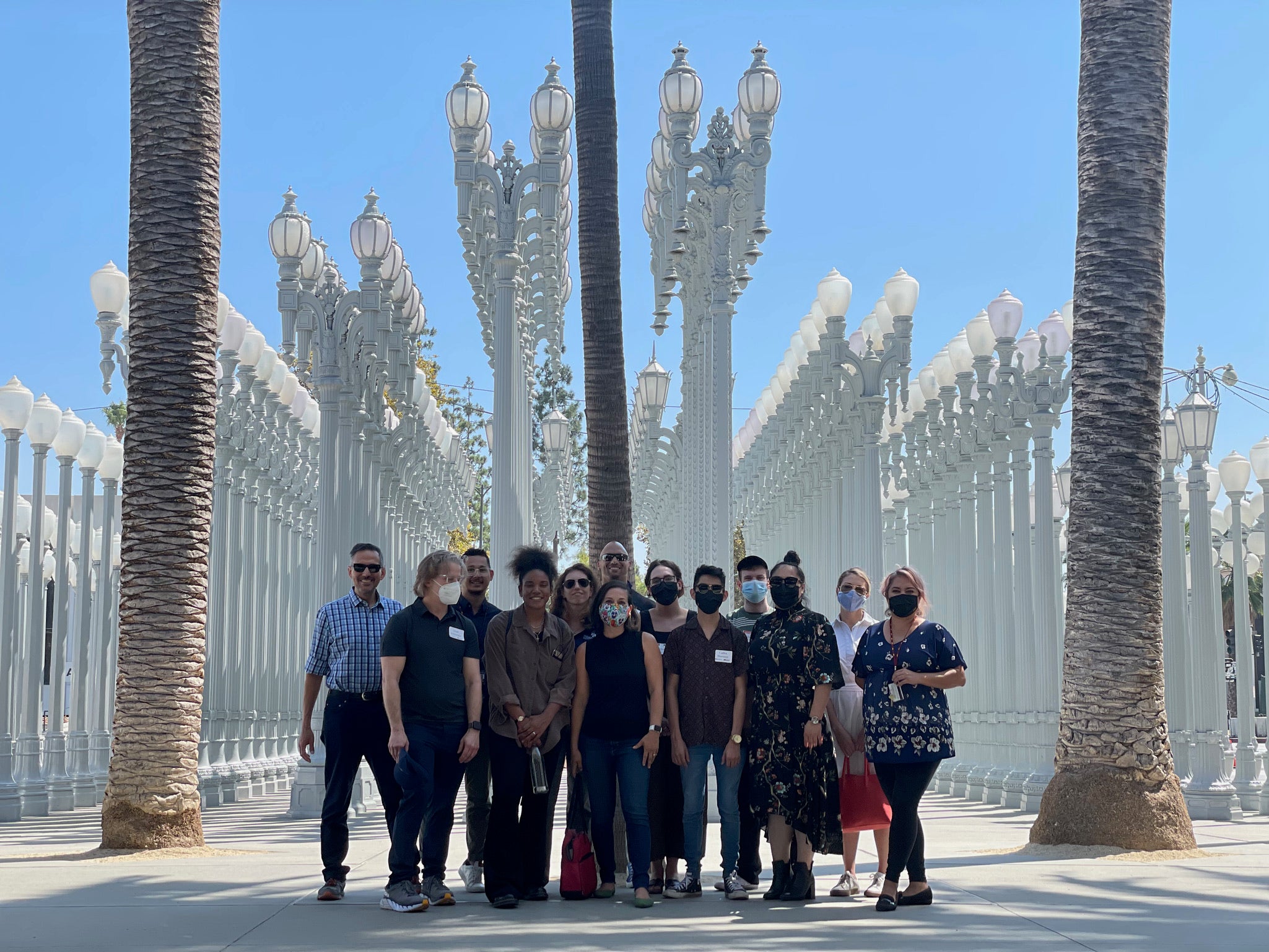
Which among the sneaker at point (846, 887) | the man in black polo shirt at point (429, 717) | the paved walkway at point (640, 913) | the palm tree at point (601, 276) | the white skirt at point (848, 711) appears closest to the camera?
the paved walkway at point (640, 913)

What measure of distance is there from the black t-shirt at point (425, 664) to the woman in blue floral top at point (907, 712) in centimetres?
216

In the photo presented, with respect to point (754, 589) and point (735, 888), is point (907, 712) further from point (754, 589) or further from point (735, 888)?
point (735, 888)

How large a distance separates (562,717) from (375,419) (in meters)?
10.2

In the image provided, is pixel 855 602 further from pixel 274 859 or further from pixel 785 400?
pixel 785 400

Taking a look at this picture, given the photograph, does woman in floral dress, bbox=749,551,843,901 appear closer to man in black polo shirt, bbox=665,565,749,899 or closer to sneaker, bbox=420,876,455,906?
man in black polo shirt, bbox=665,565,749,899

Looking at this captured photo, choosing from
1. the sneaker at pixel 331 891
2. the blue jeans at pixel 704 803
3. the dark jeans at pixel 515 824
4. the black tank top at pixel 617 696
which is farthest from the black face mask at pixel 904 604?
the sneaker at pixel 331 891

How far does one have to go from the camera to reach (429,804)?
26.9ft

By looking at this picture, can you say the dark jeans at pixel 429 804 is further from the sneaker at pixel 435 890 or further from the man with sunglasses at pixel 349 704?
the man with sunglasses at pixel 349 704

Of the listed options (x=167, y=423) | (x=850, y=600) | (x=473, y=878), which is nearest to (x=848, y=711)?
(x=850, y=600)

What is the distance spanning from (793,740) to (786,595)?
0.78 metres

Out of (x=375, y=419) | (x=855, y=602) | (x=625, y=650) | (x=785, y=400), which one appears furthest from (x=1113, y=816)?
(x=785, y=400)

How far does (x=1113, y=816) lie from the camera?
10992 millimetres

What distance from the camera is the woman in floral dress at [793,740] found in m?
8.38

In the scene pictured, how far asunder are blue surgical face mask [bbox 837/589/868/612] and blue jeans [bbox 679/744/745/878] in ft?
3.77
